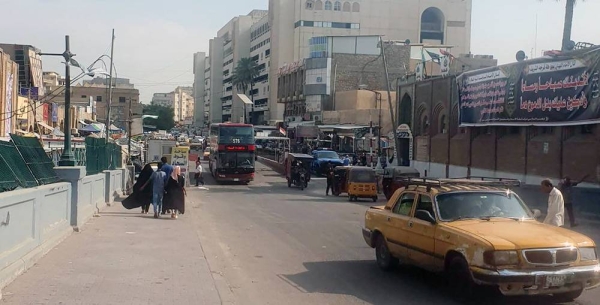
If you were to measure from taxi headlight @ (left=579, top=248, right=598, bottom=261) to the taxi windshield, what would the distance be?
1372 mm

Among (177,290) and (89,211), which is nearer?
(177,290)

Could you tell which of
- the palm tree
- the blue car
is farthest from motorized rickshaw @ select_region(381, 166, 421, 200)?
the palm tree

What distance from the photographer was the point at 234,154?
143 ft

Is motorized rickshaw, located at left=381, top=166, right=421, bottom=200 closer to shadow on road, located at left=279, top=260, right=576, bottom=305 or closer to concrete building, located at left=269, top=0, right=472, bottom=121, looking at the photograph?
shadow on road, located at left=279, top=260, right=576, bottom=305

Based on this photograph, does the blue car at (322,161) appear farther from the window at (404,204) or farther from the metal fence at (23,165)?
the window at (404,204)

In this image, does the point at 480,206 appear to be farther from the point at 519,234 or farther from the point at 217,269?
the point at 217,269

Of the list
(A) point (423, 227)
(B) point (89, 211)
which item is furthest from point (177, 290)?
(B) point (89, 211)

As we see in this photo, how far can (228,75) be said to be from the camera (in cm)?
15538

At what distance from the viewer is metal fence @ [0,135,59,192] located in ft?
33.1

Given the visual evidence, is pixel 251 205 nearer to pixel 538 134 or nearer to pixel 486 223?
pixel 538 134

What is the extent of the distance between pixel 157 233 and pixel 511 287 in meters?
9.70

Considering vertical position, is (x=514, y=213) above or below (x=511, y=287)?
above

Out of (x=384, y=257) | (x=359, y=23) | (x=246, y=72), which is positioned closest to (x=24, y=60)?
(x=384, y=257)

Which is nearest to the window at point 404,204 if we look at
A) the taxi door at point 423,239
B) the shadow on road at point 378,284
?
the taxi door at point 423,239
